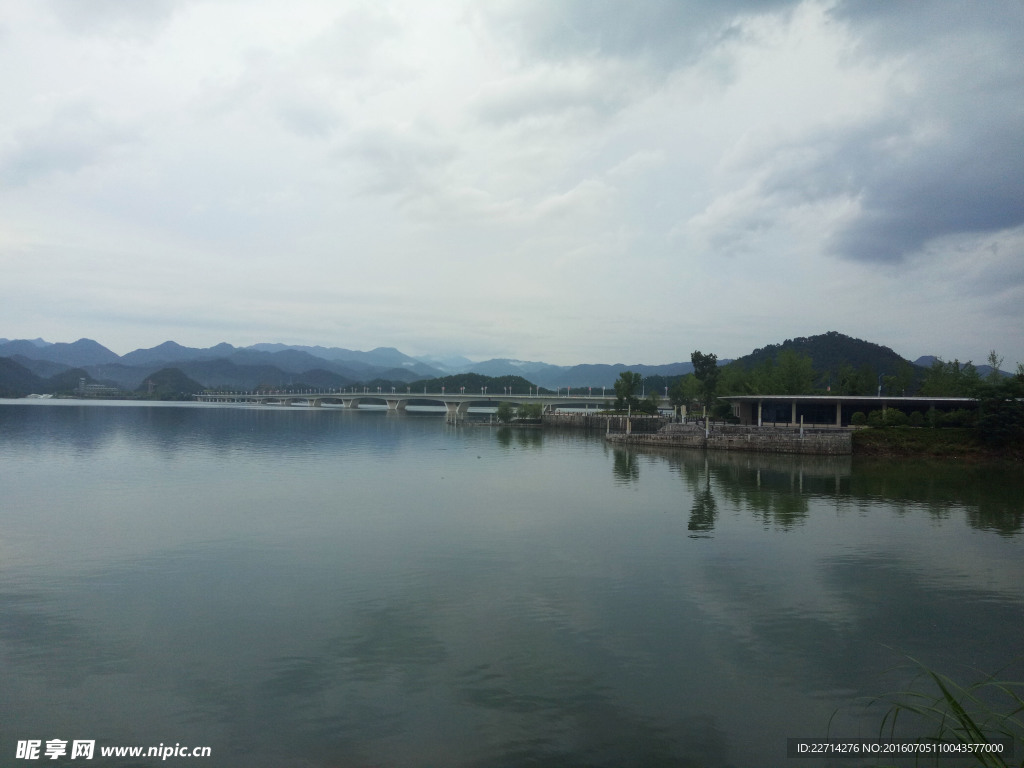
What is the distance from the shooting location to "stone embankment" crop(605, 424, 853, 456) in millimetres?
58188

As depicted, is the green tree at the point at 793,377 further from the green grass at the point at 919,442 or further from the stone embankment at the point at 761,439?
the green grass at the point at 919,442

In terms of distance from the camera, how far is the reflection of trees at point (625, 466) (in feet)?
149

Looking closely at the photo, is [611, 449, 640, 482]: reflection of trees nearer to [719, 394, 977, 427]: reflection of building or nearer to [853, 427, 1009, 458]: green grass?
[719, 394, 977, 427]: reflection of building

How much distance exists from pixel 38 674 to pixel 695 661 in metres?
13.4

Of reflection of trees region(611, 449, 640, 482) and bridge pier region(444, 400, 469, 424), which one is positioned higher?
bridge pier region(444, 400, 469, 424)

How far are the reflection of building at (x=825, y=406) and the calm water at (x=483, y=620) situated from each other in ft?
99.7

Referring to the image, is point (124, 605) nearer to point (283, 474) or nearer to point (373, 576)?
point (373, 576)

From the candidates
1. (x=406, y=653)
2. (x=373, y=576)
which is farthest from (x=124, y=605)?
(x=406, y=653)

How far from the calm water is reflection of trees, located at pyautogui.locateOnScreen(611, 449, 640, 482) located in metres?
10.2

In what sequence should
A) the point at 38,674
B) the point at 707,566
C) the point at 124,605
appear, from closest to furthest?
the point at 38,674
the point at 124,605
the point at 707,566

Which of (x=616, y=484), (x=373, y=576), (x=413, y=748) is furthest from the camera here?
(x=616, y=484)

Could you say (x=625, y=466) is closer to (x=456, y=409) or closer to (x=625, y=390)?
(x=625, y=390)

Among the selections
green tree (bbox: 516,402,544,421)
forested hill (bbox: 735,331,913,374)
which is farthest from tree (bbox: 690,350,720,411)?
forested hill (bbox: 735,331,913,374)

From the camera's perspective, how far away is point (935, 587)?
62.1 feet
